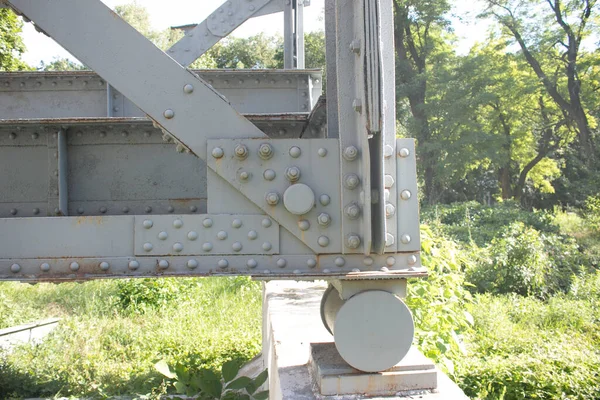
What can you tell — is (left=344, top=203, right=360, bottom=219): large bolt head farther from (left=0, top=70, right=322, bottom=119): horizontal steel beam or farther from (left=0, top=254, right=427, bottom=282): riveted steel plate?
(left=0, top=70, right=322, bottom=119): horizontal steel beam

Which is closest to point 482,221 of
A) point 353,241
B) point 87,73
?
point 87,73

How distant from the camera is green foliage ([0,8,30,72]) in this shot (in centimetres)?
1326

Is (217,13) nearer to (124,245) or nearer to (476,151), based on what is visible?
(124,245)

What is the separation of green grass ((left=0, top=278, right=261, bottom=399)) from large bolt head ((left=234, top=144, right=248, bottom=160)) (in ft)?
14.2

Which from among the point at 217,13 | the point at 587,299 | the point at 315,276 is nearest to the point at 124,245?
the point at 315,276

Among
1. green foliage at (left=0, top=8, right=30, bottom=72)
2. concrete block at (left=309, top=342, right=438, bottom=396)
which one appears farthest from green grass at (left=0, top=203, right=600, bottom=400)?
green foliage at (left=0, top=8, right=30, bottom=72)

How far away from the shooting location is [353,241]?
243cm

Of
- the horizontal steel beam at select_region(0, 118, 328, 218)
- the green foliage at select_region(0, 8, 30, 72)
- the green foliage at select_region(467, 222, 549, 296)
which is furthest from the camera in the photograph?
the green foliage at select_region(0, 8, 30, 72)

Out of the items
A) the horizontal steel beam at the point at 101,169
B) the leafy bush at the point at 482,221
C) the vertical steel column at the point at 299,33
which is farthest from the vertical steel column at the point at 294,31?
the leafy bush at the point at 482,221

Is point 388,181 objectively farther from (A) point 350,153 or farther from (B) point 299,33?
(B) point 299,33

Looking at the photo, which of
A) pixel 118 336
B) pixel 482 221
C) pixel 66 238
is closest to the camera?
pixel 66 238

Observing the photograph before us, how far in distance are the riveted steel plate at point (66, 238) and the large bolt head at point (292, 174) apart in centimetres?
81

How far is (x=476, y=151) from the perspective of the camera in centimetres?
2739

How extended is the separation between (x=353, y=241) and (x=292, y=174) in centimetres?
43
